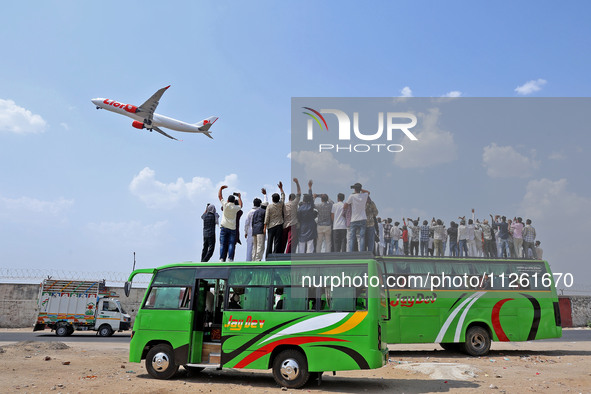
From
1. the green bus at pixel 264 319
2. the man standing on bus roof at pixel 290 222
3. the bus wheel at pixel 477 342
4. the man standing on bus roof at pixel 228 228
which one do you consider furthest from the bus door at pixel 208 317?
the bus wheel at pixel 477 342

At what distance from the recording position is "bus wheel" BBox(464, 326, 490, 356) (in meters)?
15.1

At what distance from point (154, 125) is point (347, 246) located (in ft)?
115

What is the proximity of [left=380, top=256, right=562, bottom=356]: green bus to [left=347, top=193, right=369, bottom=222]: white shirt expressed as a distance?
3227mm

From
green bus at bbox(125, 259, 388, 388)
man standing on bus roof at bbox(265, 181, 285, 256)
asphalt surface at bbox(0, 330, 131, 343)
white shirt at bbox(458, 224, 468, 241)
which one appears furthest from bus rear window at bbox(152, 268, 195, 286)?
asphalt surface at bbox(0, 330, 131, 343)

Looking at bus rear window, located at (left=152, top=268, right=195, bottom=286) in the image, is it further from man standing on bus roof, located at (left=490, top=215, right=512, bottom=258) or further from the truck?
the truck

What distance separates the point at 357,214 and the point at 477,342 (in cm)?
642

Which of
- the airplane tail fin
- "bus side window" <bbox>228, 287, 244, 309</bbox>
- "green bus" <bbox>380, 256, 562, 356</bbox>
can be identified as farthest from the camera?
the airplane tail fin

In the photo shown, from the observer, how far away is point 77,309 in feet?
79.2

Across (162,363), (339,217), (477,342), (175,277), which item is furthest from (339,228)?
(477,342)

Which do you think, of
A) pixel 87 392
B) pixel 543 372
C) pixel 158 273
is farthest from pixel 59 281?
pixel 543 372

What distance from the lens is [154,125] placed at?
43.5 m

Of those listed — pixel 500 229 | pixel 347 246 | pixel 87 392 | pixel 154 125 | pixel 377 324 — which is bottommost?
pixel 87 392

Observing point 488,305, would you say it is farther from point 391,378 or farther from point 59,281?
point 59,281

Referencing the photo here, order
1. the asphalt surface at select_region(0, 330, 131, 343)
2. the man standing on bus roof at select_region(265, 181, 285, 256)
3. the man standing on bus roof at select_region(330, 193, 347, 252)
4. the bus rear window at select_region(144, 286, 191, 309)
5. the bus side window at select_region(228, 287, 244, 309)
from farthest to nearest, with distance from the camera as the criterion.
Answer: the asphalt surface at select_region(0, 330, 131, 343)
the man standing on bus roof at select_region(330, 193, 347, 252)
the man standing on bus roof at select_region(265, 181, 285, 256)
the bus rear window at select_region(144, 286, 191, 309)
the bus side window at select_region(228, 287, 244, 309)
